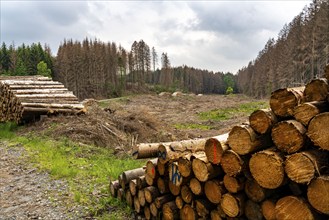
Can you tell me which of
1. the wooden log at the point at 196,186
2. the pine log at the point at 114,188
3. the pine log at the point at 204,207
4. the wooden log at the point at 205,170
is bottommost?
the pine log at the point at 114,188

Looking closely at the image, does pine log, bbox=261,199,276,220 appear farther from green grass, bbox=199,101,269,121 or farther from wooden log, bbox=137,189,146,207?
green grass, bbox=199,101,269,121

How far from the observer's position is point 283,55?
59062 mm

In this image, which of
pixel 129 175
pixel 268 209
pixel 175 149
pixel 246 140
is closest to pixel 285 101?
pixel 246 140

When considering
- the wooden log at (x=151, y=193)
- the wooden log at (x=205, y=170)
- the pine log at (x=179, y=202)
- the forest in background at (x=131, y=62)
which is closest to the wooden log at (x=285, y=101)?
the wooden log at (x=205, y=170)

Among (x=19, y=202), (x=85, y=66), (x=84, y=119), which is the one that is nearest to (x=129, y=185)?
(x=19, y=202)

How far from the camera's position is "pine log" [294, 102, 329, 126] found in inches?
120

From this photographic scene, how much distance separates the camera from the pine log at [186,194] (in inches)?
173

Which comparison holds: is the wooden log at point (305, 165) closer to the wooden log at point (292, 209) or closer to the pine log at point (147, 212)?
the wooden log at point (292, 209)

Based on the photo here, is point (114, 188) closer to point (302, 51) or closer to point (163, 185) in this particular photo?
point (163, 185)

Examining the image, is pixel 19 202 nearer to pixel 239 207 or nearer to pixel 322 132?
pixel 239 207

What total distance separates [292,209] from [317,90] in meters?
1.32

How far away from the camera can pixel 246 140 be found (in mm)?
3477

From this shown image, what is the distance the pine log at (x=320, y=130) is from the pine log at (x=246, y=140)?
572 mm

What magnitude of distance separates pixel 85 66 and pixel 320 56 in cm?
4379
